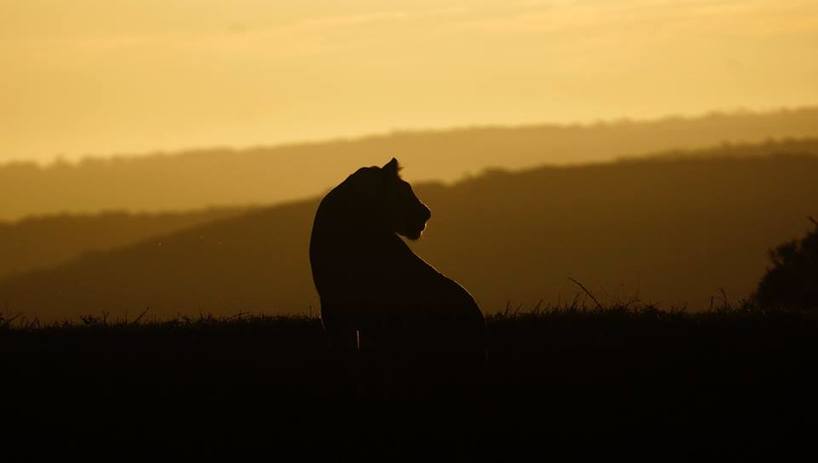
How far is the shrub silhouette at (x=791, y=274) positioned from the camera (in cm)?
4394

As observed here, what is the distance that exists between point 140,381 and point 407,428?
2757 mm

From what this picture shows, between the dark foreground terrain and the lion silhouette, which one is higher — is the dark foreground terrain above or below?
below

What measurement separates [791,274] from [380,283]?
3322 cm

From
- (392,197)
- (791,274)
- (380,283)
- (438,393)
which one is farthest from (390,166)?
(791,274)

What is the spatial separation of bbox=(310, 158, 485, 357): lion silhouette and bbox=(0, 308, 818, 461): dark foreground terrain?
267mm

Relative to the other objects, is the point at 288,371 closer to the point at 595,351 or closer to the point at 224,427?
the point at 224,427

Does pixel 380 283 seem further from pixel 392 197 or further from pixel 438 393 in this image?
pixel 438 393

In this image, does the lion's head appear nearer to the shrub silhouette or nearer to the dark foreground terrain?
the dark foreground terrain

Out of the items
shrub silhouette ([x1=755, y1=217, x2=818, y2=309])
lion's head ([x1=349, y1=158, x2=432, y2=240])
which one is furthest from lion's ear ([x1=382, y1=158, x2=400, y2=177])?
shrub silhouette ([x1=755, y1=217, x2=818, y2=309])

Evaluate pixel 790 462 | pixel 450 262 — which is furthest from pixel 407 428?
pixel 450 262

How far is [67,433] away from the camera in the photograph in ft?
42.4

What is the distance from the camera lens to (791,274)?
4569 centimetres

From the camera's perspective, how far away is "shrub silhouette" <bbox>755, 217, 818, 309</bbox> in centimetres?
4394

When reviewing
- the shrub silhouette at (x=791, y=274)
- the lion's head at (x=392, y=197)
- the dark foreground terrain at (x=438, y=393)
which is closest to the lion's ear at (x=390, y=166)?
the lion's head at (x=392, y=197)
